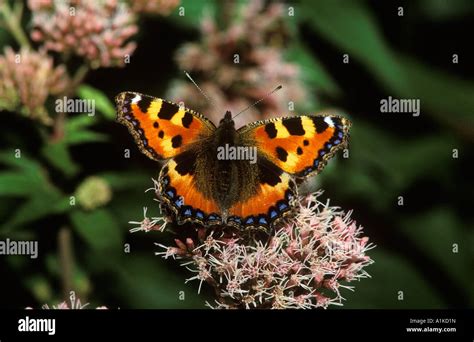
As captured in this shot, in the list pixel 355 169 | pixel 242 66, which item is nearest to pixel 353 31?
pixel 242 66

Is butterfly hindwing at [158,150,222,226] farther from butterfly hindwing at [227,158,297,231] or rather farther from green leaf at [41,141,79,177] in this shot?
green leaf at [41,141,79,177]

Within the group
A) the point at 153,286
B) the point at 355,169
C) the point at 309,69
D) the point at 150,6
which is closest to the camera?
the point at 150,6

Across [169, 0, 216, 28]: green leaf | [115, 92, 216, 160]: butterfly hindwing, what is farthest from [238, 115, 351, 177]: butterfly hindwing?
[169, 0, 216, 28]: green leaf

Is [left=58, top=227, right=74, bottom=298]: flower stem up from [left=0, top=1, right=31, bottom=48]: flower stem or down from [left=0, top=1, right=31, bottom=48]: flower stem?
down

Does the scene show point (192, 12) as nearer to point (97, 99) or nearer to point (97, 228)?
point (97, 99)

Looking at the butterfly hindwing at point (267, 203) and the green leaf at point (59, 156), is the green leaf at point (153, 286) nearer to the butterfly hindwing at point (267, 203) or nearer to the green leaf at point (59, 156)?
the green leaf at point (59, 156)

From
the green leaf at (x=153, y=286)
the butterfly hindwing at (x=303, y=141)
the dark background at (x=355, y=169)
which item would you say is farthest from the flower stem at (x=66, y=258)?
the butterfly hindwing at (x=303, y=141)
